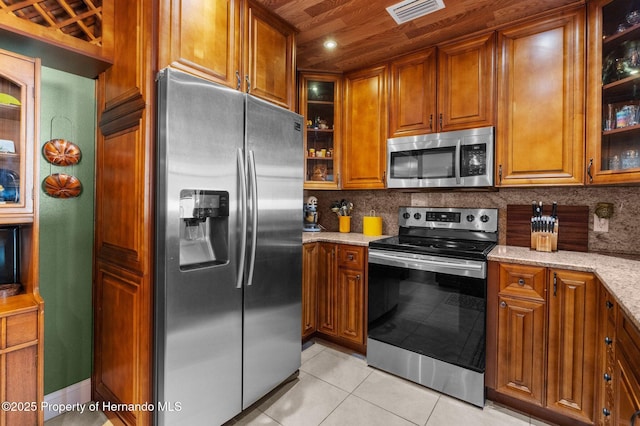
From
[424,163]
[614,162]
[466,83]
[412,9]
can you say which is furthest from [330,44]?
[614,162]

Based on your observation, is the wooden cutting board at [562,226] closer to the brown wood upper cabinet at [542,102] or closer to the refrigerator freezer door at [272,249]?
the brown wood upper cabinet at [542,102]

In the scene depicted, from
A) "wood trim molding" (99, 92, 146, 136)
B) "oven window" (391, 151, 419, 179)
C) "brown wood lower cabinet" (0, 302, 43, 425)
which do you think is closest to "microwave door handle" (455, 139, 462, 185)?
"oven window" (391, 151, 419, 179)

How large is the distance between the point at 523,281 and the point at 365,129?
5.48 feet

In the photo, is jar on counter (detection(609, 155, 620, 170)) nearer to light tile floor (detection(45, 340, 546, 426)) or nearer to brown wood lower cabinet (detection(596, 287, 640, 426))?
brown wood lower cabinet (detection(596, 287, 640, 426))

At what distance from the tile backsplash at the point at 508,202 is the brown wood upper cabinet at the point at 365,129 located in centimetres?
34

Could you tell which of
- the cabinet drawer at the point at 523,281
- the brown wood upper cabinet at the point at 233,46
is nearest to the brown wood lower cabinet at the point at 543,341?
the cabinet drawer at the point at 523,281

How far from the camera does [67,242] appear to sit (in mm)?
1855

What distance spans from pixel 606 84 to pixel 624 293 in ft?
4.40

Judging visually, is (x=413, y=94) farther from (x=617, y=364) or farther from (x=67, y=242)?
(x=67, y=242)

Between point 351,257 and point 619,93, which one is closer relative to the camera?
point 619,93

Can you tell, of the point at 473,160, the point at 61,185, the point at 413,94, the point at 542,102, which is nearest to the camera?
the point at 61,185

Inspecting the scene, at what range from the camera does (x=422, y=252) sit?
2096mm

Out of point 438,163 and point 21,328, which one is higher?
point 438,163

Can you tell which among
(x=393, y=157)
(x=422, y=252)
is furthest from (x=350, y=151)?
(x=422, y=252)
